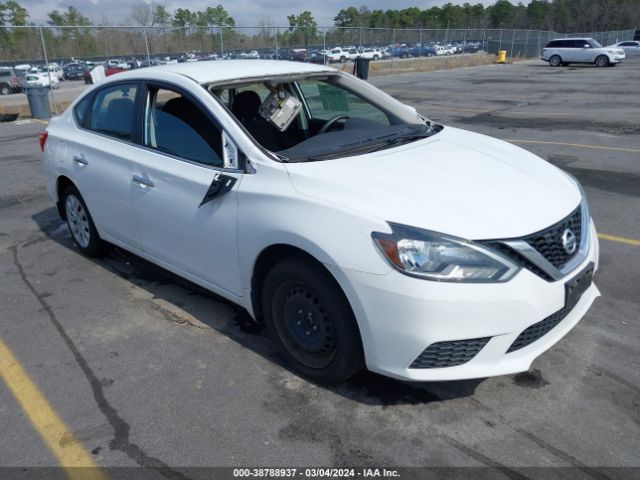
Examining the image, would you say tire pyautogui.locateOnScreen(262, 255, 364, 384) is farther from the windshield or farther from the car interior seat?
the car interior seat

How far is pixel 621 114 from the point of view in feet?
42.6

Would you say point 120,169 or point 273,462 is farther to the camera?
point 120,169

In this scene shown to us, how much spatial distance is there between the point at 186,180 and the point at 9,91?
1071 inches

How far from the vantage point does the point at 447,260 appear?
8.06 feet

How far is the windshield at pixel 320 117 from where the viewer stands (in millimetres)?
3441

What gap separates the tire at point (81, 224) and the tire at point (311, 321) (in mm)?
2328

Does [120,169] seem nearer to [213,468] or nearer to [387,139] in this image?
[387,139]

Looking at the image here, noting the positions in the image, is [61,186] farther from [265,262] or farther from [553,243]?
[553,243]

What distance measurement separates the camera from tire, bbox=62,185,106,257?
4.76 metres

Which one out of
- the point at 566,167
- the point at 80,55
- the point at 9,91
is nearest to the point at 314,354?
the point at 566,167

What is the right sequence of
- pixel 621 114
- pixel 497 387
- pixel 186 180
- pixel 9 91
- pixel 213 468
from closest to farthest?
pixel 213 468, pixel 497 387, pixel 186 180, pixel 621 114, pixel 9 91

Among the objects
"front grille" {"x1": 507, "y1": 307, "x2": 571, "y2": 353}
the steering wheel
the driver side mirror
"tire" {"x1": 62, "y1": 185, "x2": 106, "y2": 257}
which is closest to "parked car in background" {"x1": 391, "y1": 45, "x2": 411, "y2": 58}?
"tire" {"x1": 62, "y1": 185, "x2": 106, "y2": 257}

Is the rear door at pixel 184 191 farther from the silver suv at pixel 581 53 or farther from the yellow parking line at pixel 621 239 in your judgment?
→ the silver suv at pixel 581 53

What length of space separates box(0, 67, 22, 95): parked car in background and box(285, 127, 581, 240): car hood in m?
27.1
